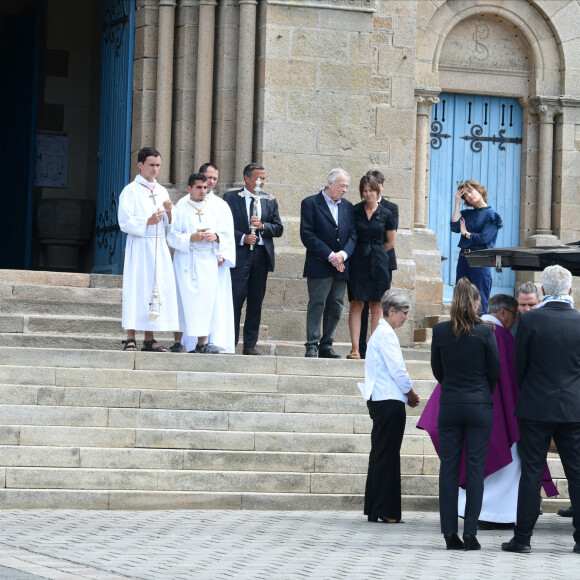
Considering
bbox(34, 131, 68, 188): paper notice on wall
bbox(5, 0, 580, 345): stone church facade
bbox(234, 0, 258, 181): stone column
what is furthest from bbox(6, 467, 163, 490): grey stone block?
bbox(34, 131, 68, 188): paper notice on wall

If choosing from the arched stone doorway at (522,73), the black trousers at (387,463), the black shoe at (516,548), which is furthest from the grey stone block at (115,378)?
the arched stone doorway at (522,73)

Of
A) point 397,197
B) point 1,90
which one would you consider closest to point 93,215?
point 1,90

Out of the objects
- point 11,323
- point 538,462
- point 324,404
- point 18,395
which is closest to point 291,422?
point 324,404

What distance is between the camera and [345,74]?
14297 millimetres

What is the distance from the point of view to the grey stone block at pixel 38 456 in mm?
9312

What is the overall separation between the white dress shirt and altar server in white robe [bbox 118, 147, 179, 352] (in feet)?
10.2

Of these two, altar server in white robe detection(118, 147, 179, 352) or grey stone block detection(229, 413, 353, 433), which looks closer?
grey stone block detection(229, 413, 353, 433)

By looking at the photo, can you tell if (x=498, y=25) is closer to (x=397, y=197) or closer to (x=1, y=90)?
(x=397, y=197)

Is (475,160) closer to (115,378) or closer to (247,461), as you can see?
(115,378)

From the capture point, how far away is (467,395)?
7969mm

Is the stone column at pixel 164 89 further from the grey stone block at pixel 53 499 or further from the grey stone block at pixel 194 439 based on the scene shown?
the grey stone block at pixel 53 499

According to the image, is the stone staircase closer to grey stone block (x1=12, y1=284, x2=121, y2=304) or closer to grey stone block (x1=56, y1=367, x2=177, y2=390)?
grey stone block (x1=56, y1=367, x2=177, y2=390)

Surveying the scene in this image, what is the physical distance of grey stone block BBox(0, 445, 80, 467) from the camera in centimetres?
931

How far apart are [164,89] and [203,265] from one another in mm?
3112
